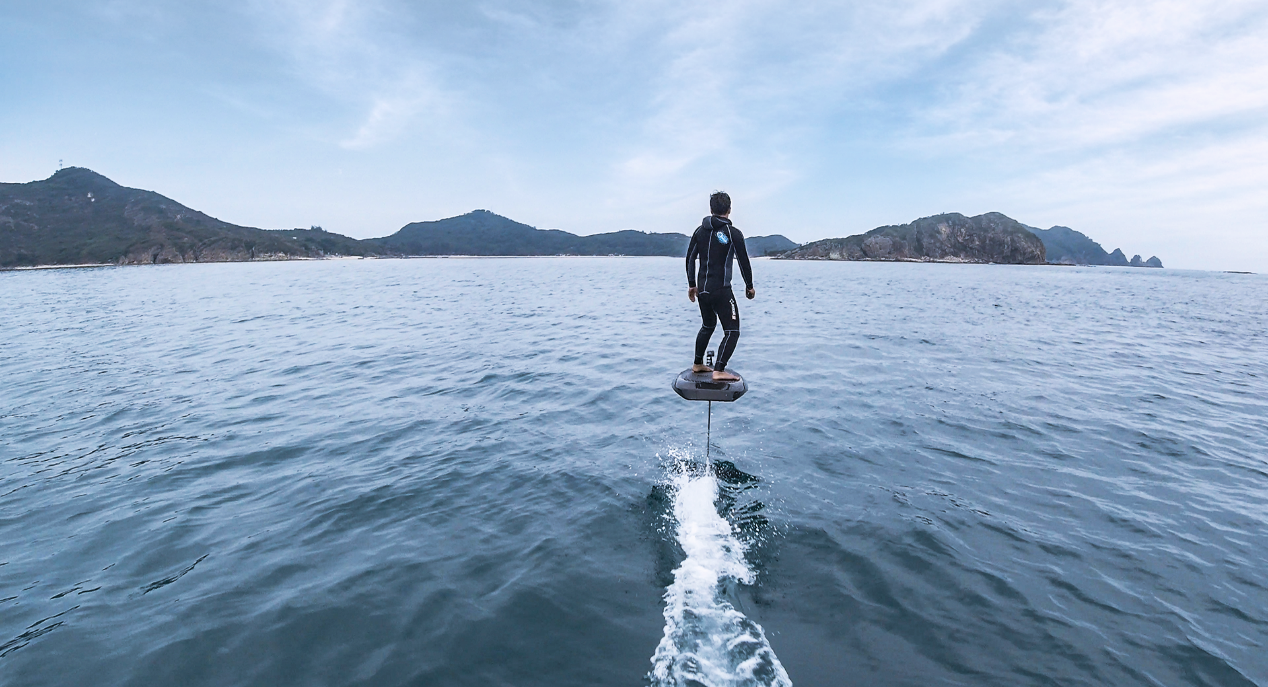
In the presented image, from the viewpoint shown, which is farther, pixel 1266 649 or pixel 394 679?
pixel 1266 649

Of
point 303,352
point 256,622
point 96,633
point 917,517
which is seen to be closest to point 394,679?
point 256,622

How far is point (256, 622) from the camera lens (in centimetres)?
557

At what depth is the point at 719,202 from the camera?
8922 millimetres

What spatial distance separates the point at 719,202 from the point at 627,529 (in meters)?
5.68

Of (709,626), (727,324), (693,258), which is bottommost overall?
(709,626)

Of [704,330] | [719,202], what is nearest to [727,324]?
[704,330]

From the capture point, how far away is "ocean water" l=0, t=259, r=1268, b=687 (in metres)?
5.18

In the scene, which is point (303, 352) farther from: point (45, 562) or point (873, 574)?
point (873, 574)

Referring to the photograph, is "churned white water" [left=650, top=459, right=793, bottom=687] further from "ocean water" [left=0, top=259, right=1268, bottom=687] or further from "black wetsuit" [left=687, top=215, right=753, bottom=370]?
"black wetsuit" [left=687, top=215, right=753, bottom=370]

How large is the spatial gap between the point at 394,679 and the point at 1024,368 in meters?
21.7

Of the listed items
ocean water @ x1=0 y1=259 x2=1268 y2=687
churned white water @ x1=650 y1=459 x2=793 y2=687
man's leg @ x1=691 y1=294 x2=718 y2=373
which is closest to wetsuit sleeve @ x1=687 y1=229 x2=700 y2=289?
man's leg @ x1=691 y1=294 x2=718 y2=373

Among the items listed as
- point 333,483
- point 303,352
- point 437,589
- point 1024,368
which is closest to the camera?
point 437,589

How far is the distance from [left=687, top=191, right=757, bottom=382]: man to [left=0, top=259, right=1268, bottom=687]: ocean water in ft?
8.79

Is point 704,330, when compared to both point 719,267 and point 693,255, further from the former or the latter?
point 693,255
